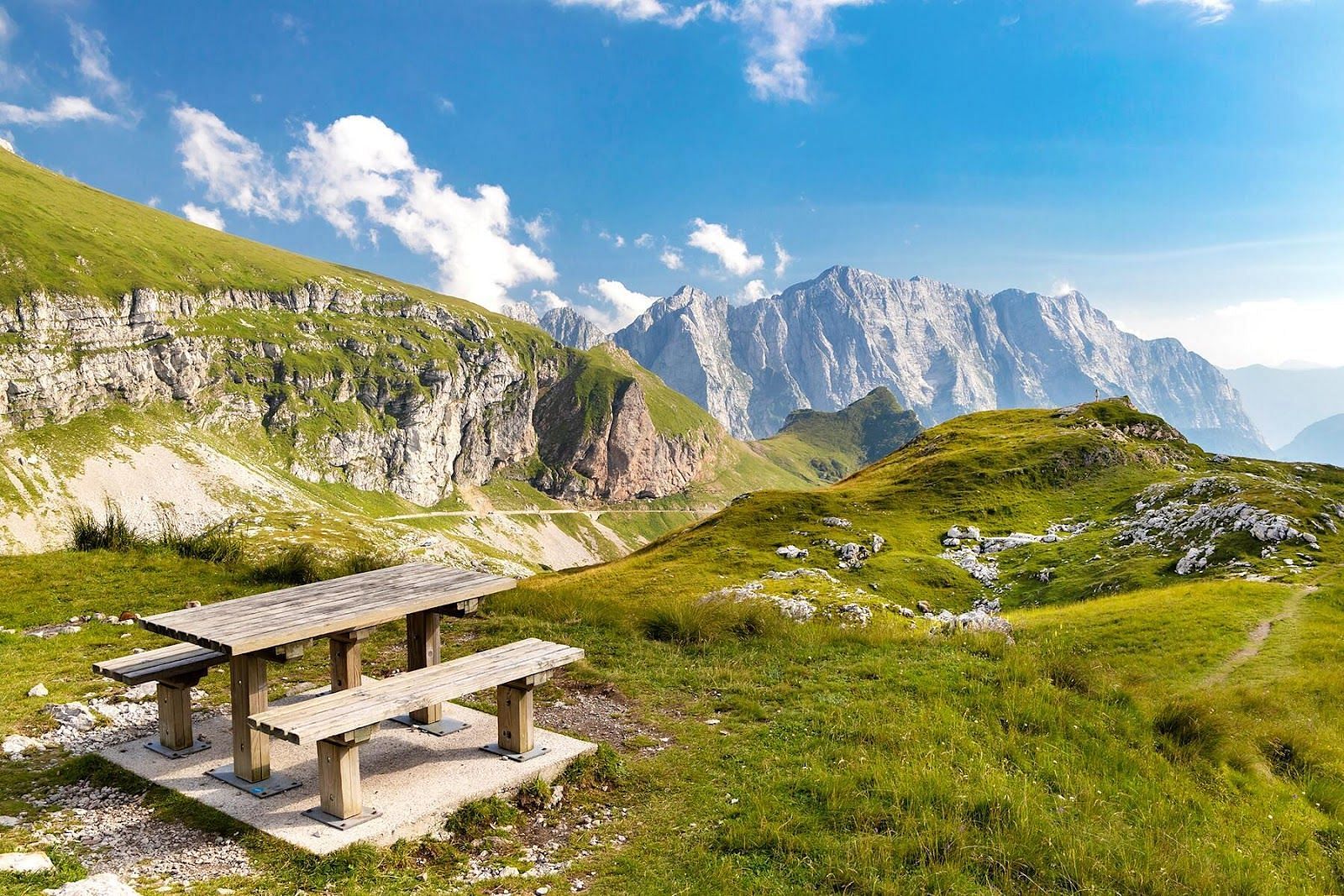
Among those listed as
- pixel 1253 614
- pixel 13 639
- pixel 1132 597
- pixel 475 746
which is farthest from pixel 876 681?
pixel 1132 597

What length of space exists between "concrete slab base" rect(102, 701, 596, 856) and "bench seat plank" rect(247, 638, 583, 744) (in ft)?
3.02

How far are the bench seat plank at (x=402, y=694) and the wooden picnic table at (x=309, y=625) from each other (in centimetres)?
A: 67

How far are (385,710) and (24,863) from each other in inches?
127

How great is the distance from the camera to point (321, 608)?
1084cm

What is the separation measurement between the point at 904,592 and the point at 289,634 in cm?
3687

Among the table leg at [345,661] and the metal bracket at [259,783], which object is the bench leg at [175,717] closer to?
the metal bracket at [259,783]

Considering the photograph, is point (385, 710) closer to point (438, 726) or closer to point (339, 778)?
point (339, 778)

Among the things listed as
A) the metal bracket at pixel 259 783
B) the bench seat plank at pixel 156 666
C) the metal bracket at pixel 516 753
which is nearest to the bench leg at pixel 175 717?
the bench seat plank at pixel 156 666

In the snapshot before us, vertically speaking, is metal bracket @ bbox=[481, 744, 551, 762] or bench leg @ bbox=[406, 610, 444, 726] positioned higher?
bench leg @ bbox=[406, 610, 444, 726]

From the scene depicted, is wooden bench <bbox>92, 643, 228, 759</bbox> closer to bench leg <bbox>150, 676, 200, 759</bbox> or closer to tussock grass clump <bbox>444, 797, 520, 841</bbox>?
bench leg <bbox>150, 676, 200, 759</bbox>

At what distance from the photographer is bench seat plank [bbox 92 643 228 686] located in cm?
994

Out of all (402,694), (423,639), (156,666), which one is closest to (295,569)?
(423,639)

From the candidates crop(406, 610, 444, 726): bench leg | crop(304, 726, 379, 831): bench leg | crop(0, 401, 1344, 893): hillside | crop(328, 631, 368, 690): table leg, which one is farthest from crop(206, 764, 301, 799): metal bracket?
crop(406, 610, 444, 726): bench leg

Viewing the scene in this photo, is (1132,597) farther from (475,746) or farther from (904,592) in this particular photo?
(475,746)
